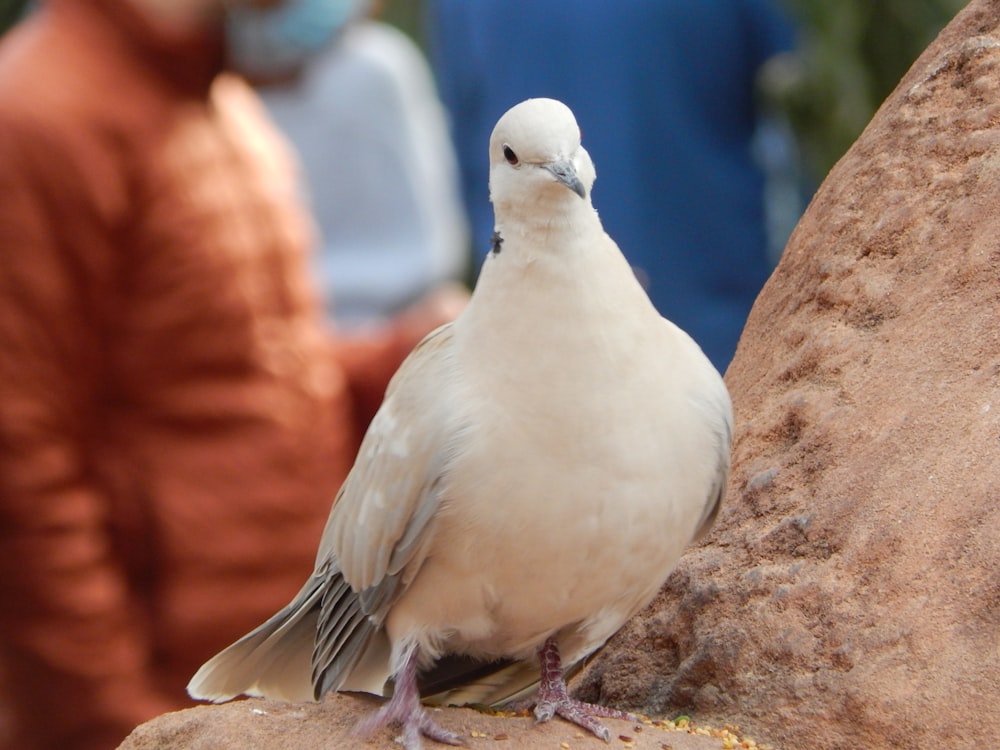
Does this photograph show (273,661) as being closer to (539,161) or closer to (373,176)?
(539,161)

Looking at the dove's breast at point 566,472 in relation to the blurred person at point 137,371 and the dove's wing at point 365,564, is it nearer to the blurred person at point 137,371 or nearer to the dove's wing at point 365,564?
the dove's wing at point 365,564

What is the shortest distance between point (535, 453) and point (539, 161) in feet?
1.65

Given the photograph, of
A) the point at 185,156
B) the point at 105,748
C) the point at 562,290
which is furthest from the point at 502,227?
the point at 105,748

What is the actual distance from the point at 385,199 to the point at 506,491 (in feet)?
12.3

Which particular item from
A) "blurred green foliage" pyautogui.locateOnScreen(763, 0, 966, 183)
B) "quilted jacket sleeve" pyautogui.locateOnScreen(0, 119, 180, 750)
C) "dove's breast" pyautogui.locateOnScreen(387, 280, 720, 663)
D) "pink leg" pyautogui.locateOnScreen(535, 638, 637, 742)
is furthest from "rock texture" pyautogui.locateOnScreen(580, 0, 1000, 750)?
"blurred green foliage" pyautogui.locateOnScreen(763, 0, 966, 183)

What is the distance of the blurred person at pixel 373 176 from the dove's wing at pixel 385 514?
292cm

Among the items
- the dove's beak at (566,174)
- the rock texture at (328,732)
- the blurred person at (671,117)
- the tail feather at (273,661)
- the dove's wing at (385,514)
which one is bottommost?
the rock texture at (328,732)

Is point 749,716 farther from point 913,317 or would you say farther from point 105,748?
point 105,748

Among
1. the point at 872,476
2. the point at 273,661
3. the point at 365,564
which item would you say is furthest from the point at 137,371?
the point at 872,476

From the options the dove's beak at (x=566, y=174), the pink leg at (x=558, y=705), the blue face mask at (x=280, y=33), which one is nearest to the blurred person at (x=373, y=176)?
the blue face mask at (x=280, y=33)

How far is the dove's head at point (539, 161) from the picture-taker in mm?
2484

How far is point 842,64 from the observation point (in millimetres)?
4836

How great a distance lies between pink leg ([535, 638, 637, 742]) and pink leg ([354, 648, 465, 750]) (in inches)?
8.6

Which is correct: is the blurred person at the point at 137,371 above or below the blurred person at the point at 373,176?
below
